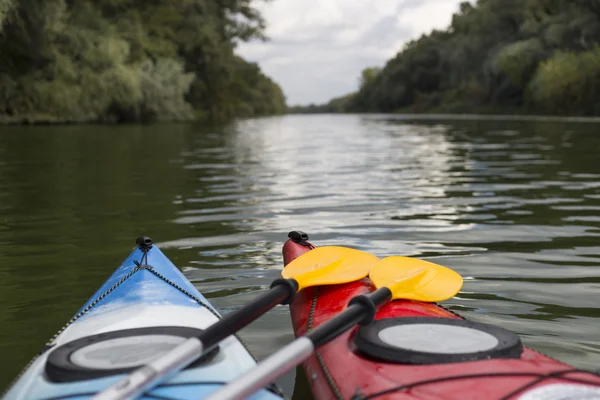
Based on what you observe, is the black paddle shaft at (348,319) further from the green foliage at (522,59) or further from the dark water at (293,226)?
the green foliage at (522,59)

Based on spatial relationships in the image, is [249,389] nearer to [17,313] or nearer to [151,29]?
[17,313]

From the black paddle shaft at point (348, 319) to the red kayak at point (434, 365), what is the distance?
0.19 feet

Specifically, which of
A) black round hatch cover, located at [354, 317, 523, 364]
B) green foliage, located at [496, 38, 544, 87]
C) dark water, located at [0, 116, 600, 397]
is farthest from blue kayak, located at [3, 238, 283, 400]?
green foliage, located at [496, 38, 544, 87]

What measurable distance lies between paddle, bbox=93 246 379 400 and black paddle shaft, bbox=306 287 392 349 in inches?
11.7

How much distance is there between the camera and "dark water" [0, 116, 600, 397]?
3711mm

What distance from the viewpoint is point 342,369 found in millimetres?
2311

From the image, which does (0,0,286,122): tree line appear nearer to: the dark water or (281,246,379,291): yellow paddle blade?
the dark water

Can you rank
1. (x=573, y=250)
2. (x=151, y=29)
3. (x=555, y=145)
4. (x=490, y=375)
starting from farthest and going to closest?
(x=151, y=29) → (x=555, y=145) → (x=573, y=250) → (x=490, y=375)

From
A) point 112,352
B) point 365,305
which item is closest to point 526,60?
point 365,305

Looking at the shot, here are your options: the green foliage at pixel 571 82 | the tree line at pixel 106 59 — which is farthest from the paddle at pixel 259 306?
the green foliage at pixel 571 82

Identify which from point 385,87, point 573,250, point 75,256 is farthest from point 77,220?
point 385,87

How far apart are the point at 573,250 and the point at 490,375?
335 centimetres

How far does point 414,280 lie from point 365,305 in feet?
1.91

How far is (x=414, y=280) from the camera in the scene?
2.97m
